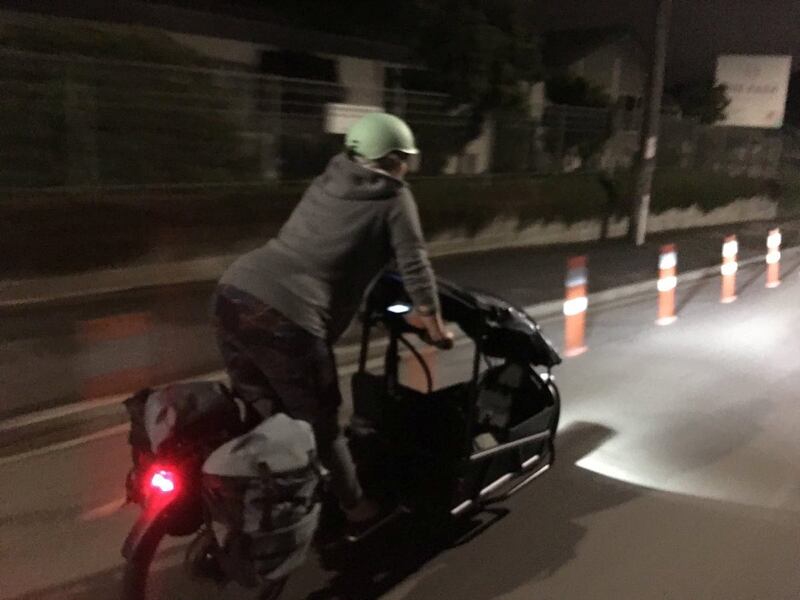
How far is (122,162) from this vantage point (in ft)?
32.2

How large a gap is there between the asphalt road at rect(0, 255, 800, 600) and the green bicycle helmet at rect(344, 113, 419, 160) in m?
1.95

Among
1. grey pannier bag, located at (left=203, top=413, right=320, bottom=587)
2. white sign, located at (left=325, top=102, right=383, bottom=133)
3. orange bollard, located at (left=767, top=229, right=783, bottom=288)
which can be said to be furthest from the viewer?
orange bollard, located at (left=767, top=229, right=783, bottom=288)

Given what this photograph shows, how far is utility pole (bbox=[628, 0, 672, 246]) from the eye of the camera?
13969 millimetres

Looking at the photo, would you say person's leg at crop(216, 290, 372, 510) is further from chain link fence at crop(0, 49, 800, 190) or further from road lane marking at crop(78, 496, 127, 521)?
chain link fence at crop(0, 49, 800, 190)

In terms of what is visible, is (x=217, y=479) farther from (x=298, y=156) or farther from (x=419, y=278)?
(x=298, y=156)

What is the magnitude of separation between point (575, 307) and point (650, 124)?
7.86 meters

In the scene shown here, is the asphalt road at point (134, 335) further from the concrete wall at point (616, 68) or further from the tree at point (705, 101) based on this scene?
the tree at point (705, 101)

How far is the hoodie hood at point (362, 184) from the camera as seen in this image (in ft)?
11.3

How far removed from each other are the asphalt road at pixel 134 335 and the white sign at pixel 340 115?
2554 millimetres

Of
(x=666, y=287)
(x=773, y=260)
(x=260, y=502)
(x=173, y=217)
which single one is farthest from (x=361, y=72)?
(x=260, y=502)

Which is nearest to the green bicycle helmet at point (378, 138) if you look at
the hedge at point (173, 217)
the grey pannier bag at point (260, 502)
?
the grey pannier bag at point (260, 502)

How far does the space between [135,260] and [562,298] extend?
5095 mm

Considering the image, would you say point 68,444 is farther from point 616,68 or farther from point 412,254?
point 616,68

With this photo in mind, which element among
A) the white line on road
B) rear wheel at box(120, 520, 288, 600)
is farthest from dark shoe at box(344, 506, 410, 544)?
the white line on road
